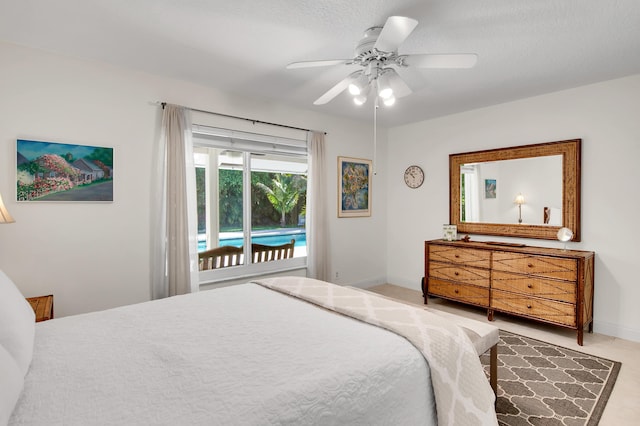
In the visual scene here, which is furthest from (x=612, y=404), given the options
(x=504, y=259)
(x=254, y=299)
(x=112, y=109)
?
(x=112, y=109)

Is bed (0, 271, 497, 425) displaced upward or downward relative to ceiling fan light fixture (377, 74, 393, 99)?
downward

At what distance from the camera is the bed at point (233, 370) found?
3.42ft

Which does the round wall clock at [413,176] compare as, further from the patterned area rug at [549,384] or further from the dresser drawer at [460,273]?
the patterned area rug at [549,384]

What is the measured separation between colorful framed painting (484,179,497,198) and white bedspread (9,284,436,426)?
323 cm

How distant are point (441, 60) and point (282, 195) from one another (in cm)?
267

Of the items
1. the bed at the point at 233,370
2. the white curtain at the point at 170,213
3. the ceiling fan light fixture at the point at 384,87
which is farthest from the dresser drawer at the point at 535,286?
the white curtain at the point at 170,213

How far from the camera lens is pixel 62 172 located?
2.75 metres

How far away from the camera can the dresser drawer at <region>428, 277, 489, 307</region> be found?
382 centimetres

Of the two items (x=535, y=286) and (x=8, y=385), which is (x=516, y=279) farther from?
(x=8, y=385)

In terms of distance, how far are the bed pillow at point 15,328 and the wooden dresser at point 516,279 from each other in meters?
3.90

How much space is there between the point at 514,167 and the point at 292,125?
274 centimetres

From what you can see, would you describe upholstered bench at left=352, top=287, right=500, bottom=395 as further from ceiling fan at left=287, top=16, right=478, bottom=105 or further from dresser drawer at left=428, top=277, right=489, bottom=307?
dresser drawer at left=428, top=277, right=489, bottom=307

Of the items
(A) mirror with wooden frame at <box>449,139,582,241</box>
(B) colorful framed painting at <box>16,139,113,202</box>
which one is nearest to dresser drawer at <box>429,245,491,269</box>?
(A) mirror with wooden frame at <box>449,139,582,241</box>

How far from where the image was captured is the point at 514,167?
401 centimetres
